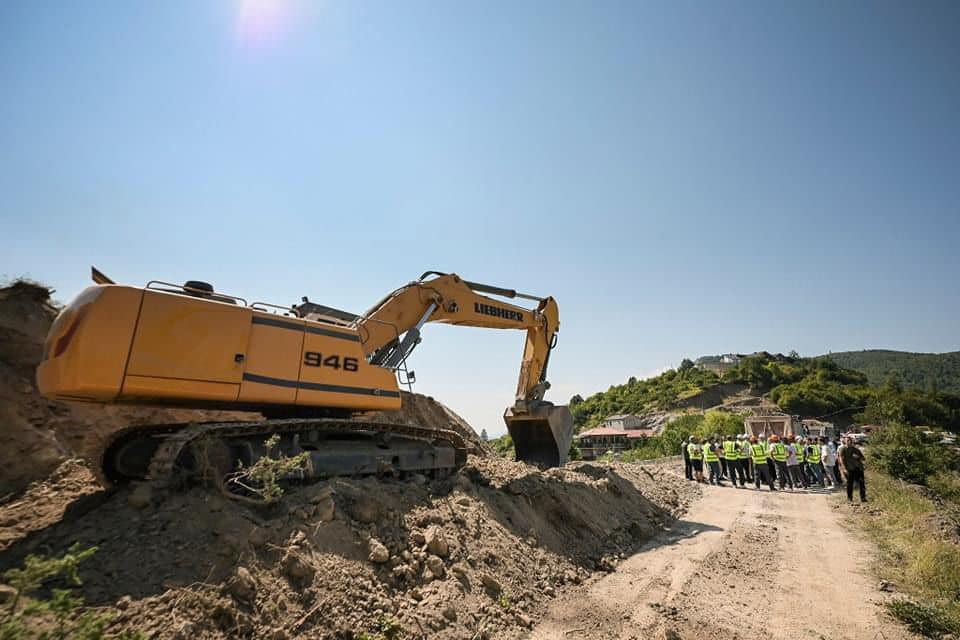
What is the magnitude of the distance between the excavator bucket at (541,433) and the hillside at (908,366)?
457ft

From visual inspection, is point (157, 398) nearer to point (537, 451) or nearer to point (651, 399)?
point (537, 451)

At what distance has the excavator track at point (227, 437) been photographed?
488cm

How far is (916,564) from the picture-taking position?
20.9ft

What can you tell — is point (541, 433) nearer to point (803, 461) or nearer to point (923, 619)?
point (923, 619)

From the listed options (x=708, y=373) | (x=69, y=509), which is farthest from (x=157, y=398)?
(x=708, y=373)

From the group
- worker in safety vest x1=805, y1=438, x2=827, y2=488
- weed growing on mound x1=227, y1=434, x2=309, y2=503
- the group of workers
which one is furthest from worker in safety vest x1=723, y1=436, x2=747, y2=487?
weed growing on mound x1=227, y1=434, x2=309, y2=503

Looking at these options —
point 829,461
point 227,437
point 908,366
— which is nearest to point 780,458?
point 829,461

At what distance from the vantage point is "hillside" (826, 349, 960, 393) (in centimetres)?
12425

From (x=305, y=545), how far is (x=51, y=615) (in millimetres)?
1722

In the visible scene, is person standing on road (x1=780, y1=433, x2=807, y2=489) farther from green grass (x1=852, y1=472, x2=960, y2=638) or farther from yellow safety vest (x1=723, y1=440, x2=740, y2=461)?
green grass (x1=852, y1=472, x2=960, y2=638)

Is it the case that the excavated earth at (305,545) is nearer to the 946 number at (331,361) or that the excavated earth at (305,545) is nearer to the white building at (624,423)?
the 946 number at (331,361)

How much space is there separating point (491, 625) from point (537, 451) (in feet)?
19.3

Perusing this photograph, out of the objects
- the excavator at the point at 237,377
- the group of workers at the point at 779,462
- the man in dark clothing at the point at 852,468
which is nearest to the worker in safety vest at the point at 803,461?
the group of workers at the point at 779,462

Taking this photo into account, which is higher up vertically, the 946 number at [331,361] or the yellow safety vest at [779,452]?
the 946 number at [331,361]
